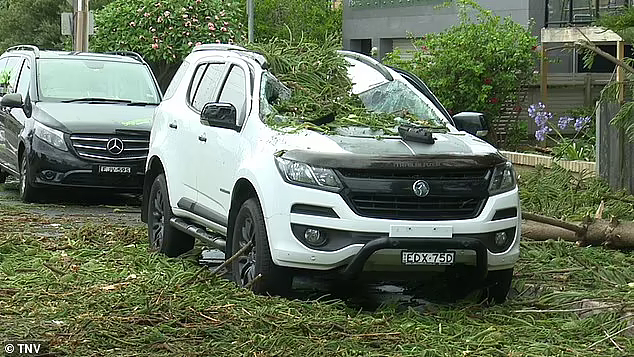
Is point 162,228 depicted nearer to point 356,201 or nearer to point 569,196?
point 356,201

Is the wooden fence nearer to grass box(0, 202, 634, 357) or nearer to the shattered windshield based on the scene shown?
grass box(0, 202, 634, 357)

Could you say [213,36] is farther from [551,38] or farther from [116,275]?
[116,275]

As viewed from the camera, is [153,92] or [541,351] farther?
[153,92]

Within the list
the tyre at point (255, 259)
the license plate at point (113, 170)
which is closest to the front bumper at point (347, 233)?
the tyre at point (255, 259)

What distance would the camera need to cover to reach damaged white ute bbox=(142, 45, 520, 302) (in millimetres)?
8062

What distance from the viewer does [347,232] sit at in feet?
26.4

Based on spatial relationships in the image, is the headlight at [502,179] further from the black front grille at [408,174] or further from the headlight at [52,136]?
the headlight at [52,136]

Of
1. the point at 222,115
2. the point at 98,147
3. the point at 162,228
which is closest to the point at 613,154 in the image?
the point at 162,228

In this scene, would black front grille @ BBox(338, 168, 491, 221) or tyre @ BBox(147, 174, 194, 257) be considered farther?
tyre @ BBox(147, 174, 194, 257)

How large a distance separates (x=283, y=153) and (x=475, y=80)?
43.3 ft

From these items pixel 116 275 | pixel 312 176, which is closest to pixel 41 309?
pixel 116 275

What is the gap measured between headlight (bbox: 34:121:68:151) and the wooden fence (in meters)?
6.15

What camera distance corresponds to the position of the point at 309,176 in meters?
8.17

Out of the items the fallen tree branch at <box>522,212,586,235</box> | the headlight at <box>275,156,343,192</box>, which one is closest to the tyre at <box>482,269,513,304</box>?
the headlight at <box>275,156,343,192</box>
